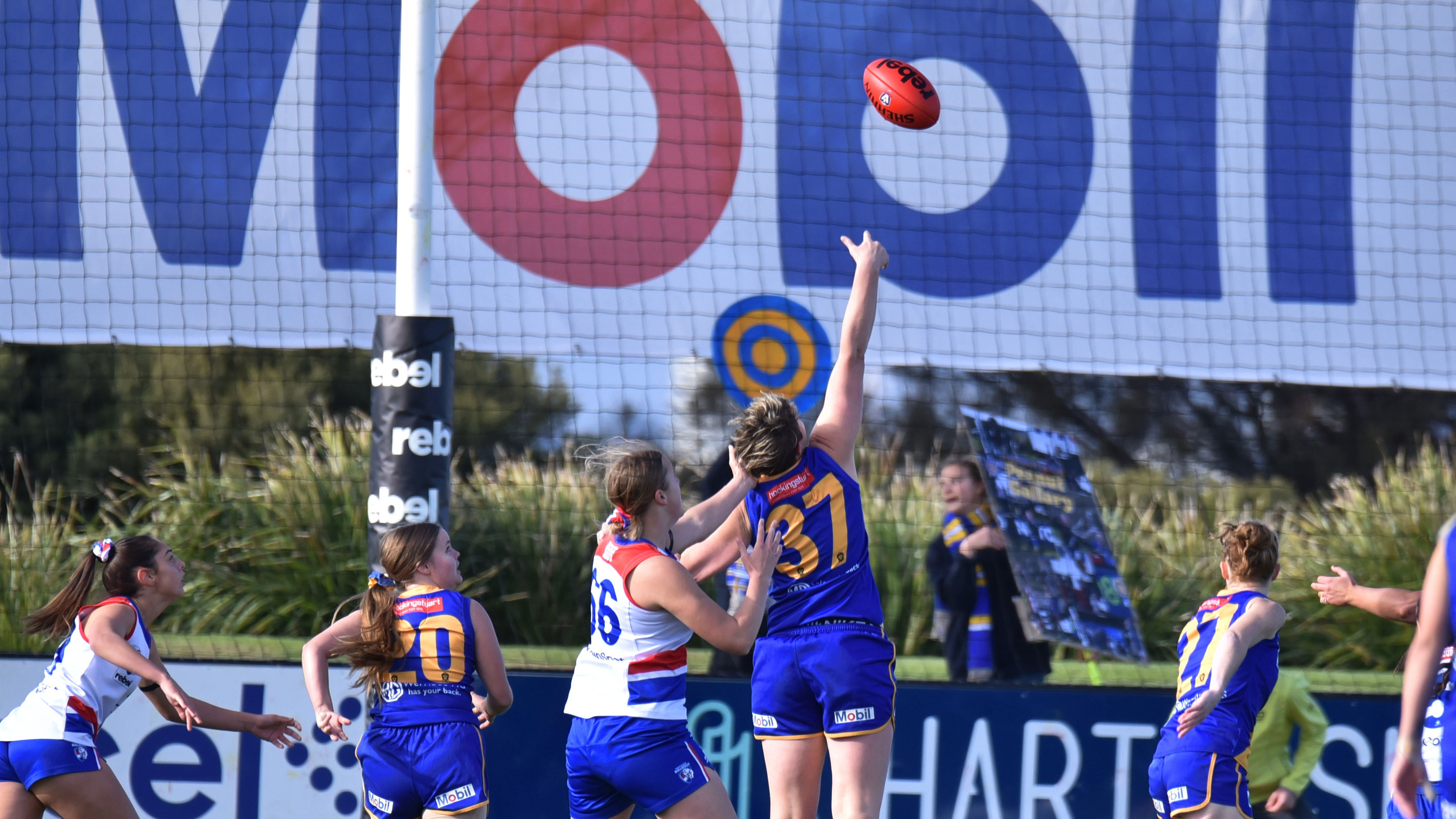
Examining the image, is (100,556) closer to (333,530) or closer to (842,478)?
(842,478)

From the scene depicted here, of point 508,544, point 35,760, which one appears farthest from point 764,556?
point 508,544

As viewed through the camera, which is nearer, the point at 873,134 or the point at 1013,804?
the point at 1013,804

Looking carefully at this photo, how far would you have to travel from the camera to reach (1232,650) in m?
4.19

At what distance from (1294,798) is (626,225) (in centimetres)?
436

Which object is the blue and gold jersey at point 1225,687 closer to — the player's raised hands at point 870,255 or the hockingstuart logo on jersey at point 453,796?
the player's raised hands at point 870,255

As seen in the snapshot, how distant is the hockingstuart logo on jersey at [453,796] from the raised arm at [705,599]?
34.5 inches

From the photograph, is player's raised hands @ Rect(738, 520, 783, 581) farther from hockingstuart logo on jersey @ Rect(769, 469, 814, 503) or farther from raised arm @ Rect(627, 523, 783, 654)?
hockingstuart logo on jersey @ Rect(769, 469, 814, 503)

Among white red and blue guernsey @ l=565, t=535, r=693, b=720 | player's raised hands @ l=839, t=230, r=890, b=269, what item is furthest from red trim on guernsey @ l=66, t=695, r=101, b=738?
player's raised hands @ l=839, t=230, r=890, b=269

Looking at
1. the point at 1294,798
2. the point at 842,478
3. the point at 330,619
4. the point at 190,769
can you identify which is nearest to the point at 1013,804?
the point at 1294,798

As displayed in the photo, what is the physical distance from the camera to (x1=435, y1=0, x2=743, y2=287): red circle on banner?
7309mm

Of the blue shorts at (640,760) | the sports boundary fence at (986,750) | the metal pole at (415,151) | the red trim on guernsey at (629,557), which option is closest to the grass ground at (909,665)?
the sports boundary fence at (986,750)

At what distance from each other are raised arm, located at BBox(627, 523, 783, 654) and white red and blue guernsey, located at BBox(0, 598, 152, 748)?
1.88 metres

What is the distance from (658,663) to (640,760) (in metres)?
0.26

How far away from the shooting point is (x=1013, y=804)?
5816 mm
